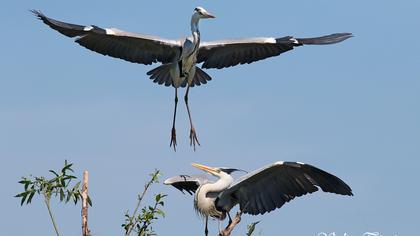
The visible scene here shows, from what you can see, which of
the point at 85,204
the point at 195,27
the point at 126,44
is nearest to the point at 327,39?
the point at 195,27

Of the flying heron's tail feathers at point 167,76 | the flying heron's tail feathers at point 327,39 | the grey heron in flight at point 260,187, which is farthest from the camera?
the flying heron's tail feathers at point 167,76

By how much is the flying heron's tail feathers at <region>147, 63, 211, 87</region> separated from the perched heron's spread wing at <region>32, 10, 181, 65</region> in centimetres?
16

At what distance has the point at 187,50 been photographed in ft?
46.3

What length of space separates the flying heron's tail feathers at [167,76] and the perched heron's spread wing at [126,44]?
0.51ft

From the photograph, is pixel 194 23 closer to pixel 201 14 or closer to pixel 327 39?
pixel 201 14

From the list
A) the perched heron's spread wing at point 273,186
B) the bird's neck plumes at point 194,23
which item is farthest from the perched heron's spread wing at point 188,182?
the bird's neck plumes at point 194,23

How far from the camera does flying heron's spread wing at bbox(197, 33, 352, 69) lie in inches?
567

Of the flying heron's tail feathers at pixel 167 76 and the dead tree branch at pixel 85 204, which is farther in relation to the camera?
the flying heron's tail feathers at pixel 167 76

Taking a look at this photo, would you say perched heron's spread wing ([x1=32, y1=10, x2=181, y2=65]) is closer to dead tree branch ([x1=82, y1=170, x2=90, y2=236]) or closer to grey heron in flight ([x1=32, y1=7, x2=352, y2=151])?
grey heron in flight ([x1=32, y1=7, x2=352, y2=151])

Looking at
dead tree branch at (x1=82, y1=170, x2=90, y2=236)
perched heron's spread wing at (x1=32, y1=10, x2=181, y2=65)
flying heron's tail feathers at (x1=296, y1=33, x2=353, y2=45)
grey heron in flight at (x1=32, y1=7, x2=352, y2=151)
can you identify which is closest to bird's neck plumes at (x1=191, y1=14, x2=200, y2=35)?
grey heron in flight at (x1=32, y1=7, x2=352, y2=151)

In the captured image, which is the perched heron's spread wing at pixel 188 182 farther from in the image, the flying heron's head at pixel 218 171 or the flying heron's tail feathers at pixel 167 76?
the flying heron's tail feathers at pixel 167 76

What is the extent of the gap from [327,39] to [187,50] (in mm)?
1862

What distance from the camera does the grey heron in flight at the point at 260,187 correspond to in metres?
11.4

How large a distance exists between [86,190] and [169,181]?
4.35 metres
